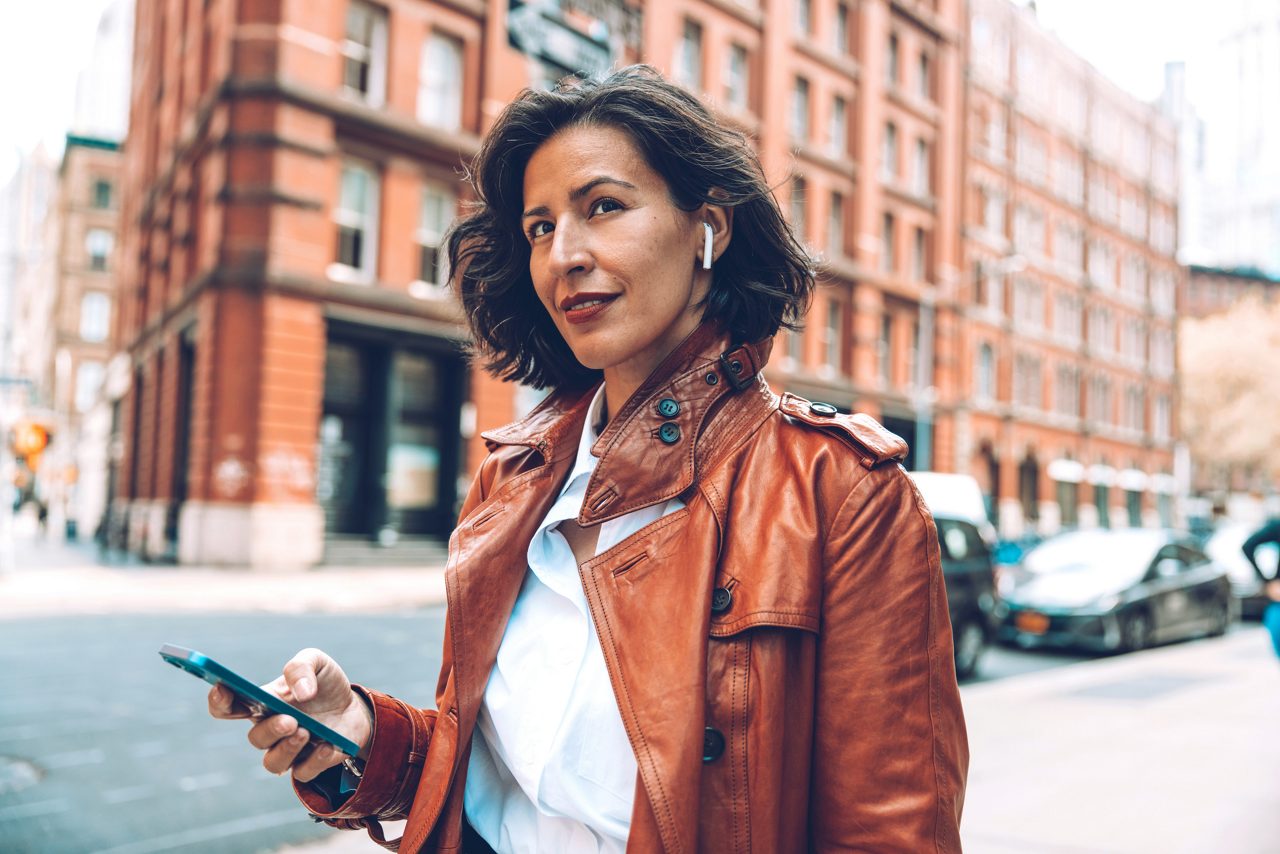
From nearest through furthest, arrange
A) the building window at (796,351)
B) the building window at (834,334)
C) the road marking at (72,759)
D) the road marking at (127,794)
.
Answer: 1. the road marking at (127,794)
2. the road marking at (72,759)
3. the building window at (796,351)
4. the building window at (834,334)

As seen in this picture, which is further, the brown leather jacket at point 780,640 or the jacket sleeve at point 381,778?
the jacket sleeve at point 381,778

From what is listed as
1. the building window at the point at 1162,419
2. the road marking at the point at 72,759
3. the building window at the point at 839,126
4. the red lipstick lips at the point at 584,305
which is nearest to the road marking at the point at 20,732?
the road marking at the point at 72,759

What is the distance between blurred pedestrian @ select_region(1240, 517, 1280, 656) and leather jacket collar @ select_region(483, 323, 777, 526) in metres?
5.19

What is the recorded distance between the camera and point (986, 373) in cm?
4128

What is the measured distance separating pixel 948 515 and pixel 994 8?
3738cm

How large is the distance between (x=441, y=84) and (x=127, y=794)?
19830 millimetres

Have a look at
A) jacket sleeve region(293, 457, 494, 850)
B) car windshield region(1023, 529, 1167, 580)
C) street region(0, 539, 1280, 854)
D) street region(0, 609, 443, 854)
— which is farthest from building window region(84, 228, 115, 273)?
jacket sleeve region(293, 457, 494, 850)

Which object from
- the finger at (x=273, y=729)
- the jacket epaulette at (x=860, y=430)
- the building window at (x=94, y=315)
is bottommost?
the finger at (x=273, y=729)

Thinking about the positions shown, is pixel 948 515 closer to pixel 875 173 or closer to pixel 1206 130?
pixel 875 173

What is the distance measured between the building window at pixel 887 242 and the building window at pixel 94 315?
45601mm

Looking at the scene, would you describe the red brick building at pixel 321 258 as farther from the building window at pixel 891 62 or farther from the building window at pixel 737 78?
the building window at pixel 891 62

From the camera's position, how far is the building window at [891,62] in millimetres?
34031

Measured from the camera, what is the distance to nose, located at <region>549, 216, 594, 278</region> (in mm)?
1579

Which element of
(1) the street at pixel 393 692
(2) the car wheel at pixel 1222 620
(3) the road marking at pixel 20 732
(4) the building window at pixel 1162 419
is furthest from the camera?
(4) the building window at pixel 1162 419
